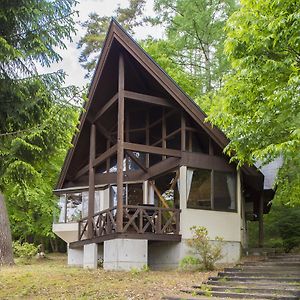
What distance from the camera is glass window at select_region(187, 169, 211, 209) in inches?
583

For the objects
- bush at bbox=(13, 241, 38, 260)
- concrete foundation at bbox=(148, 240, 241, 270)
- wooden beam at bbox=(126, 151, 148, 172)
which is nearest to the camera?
concrete foundation at bbox=(148, 240, 241, 270)

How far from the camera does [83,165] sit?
2042 cm

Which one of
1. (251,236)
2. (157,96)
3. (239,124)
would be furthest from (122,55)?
(251,236)

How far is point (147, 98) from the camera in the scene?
14.3m

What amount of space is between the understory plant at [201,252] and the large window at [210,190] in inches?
46.7

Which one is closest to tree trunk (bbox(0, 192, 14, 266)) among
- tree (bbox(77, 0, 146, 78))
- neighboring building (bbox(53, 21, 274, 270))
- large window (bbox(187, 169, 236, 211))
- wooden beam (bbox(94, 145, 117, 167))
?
neighboring building (bbox(53, 21, 274, 270))

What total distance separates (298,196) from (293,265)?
283cm

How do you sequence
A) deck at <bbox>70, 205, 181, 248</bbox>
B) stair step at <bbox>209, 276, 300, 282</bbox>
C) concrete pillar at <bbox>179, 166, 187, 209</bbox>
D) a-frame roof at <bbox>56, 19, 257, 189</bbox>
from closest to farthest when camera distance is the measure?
→ 1. stair step at <bbox>209, 276, 300, 282</bbox>
2. deck at <bbox>70, 205, 181, 248</bbox>
3. a-frame roof at <bbox>56, 19, 257, 189</bbox>
4. concrete pillar at <bbox>179, 166, 187, 209</bbox>

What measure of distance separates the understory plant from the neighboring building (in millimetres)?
405

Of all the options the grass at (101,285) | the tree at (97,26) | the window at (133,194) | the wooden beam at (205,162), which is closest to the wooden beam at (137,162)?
the window at (133,194)

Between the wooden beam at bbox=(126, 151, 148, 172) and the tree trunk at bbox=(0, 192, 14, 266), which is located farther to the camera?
the tree trunk at bbox=(0, 192, 14, 266)

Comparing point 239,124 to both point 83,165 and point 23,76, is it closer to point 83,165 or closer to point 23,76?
point 23,76

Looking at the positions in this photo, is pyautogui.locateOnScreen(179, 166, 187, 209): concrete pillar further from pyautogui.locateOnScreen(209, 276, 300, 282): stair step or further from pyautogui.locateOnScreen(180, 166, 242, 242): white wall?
pyautogui.locateOnScreen(209, 276, 300, 282): stair step

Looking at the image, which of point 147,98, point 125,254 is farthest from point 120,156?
point 125,254
